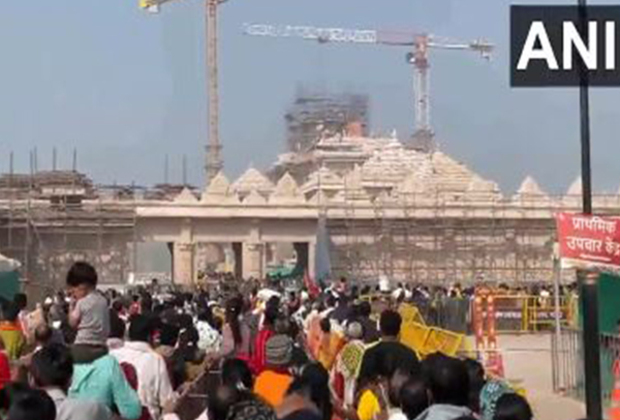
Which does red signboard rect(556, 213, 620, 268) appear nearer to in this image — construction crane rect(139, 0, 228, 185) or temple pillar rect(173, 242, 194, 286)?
temple pillar rect(173, 242, 194, 286)

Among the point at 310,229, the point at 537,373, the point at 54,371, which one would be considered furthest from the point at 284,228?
the point at 54,371

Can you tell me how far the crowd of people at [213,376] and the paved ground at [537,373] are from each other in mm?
3151

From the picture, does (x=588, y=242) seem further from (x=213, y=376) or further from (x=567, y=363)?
(x=567, y=363)

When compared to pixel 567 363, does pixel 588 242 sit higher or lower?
higher

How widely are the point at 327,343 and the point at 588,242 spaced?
6.14m

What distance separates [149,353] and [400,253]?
2410 inches

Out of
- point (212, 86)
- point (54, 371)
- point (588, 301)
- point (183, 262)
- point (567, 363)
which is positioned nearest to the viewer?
point (54, 371)

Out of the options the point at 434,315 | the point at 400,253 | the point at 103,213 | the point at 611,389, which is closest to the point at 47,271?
the point at 103,213

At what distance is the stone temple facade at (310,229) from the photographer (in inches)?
2625

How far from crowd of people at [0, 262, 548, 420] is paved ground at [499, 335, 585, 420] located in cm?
315

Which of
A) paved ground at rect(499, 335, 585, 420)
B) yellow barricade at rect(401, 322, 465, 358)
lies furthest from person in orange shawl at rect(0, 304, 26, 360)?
yellow barricade at rect(401, 322, 465, 358)

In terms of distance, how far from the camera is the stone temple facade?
66688 millimetres

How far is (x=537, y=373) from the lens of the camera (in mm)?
24328

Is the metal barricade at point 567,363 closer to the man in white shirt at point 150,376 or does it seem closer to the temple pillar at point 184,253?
the man in white shirt at point 150,376
